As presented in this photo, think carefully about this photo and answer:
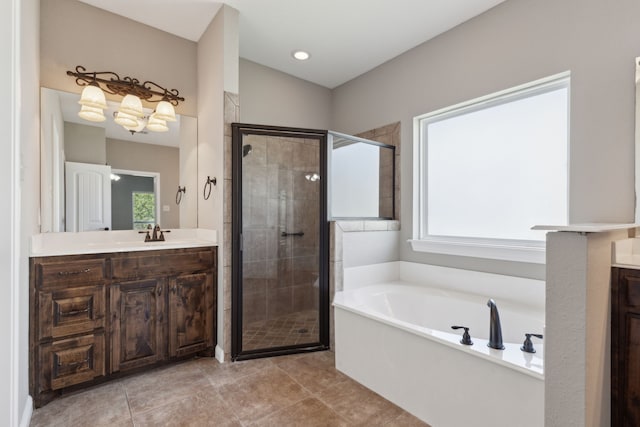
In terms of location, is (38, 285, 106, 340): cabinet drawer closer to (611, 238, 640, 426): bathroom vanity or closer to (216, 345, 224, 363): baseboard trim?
(216, 345, 224, 363): baseboard trim

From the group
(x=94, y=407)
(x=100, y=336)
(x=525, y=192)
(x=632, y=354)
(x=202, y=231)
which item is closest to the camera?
(x=632, y=354)

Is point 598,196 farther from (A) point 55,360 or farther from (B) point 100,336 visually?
(A) point 55,360

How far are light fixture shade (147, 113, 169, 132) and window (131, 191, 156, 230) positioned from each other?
0.55m

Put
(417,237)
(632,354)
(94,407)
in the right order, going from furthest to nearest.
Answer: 1. (417,237)
2. (94,407)
3. (632,354)

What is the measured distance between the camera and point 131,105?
2.41m

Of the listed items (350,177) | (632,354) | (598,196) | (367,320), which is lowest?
(367,320)

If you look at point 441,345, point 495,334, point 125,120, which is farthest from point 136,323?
point 495,334

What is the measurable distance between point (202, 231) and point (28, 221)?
3.74 feet

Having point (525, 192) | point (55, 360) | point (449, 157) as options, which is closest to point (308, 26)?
point (449, 157)

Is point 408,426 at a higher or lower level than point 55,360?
lower

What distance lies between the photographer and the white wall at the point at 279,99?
10.4 ft

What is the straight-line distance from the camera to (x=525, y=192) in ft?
7.47

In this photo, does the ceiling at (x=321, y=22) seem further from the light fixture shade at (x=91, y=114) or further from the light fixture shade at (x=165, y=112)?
the light fixture shade at (x=91, y=114)

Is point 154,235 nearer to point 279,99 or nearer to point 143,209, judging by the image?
point 143,209
